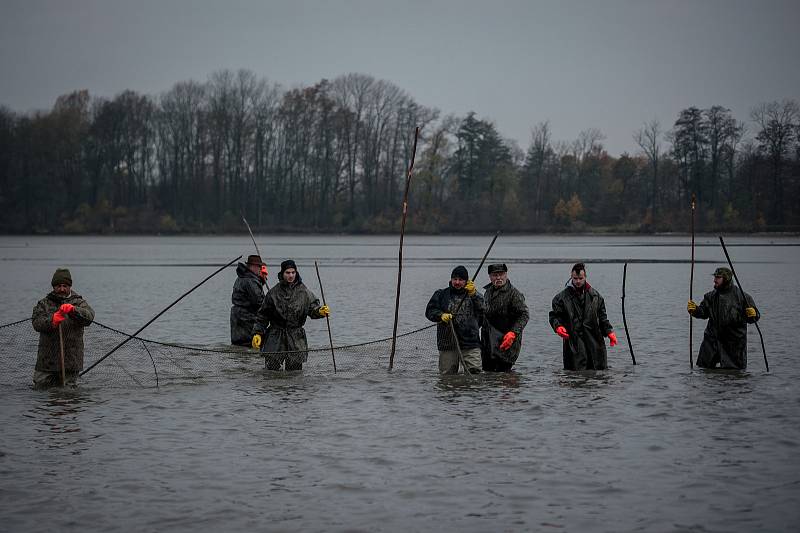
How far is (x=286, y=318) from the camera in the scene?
1298cm

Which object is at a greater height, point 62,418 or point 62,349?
point 62,349

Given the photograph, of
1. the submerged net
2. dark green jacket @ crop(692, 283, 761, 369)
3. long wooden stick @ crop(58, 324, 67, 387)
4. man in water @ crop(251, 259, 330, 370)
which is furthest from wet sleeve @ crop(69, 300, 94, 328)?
dark green jacket @ crop(692, 283, 761, 369)

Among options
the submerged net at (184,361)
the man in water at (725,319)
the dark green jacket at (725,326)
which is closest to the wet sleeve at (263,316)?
the submerged net at (184,361)

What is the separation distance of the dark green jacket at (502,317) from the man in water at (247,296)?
3964 millimetres

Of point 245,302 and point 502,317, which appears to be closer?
point 502,317

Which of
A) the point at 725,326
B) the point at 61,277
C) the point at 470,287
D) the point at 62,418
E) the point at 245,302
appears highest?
the point at 61,277

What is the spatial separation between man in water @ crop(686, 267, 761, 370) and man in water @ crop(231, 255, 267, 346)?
6769 millimetres

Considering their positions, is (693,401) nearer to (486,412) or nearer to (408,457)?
(486,412)

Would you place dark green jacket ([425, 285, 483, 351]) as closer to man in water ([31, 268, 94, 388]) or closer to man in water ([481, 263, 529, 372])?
man in water ([481, 263, 529, 372])

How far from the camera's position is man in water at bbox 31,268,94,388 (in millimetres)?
11336

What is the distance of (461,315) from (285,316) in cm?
250

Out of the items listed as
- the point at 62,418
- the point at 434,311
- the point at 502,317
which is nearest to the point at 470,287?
the point at 434,311

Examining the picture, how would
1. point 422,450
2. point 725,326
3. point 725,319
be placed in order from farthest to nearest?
point 725,326 < point 725,319 < point 422,450

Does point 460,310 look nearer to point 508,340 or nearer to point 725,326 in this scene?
point 508,340
